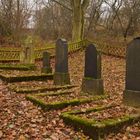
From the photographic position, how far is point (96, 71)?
10.1 m

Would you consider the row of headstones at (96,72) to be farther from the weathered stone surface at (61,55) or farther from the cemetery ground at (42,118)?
the cemetery ground at (42,118)

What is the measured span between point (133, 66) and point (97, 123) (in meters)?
2.87

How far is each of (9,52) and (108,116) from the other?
47.7ft

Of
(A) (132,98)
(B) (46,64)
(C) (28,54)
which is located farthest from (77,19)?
(A) (132,98)

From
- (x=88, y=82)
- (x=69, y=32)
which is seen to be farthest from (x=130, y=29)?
(x=88, y=82)

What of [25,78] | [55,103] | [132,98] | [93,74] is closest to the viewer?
[55,103]

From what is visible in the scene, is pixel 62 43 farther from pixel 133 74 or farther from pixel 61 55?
pixel 133 74

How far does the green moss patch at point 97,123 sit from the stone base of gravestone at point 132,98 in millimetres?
1130

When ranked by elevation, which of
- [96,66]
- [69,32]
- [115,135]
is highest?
[69,32]

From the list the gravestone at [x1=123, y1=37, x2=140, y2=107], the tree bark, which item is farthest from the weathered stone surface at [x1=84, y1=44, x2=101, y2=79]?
the tree bark

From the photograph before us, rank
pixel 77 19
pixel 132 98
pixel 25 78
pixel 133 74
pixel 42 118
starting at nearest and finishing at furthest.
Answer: pixel 42 118 < pixel 132 98 < pixel 133 74 < pixel 25 78 < pixel 77 19

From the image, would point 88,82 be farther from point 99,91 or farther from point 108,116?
point 108,116

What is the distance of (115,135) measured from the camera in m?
6.72

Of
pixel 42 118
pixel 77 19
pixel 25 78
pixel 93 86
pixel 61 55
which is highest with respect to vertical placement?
pixel 77 19
